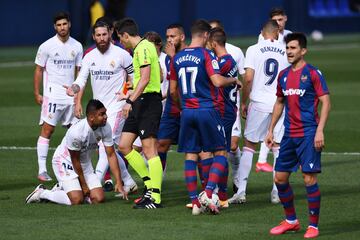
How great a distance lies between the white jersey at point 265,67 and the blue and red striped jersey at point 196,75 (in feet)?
4.51

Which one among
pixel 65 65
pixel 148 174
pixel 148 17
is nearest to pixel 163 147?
pixel 148 174

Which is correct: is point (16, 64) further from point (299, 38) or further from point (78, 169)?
point (299, 38)

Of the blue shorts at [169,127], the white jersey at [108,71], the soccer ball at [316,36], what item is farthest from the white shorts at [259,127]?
the soccer ball at [316,36]

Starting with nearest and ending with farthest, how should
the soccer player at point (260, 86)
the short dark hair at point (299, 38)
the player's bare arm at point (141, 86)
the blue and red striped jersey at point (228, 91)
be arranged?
the short dark hair at point (299, 38) < the player's bare arm at point (141, 86) < the blue and red striped jersey at point (228, 91) < the soccer player at point (260, 86)

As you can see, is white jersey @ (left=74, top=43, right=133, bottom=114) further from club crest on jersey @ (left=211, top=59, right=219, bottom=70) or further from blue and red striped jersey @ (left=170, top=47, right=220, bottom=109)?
club crest on jersey @ (left=211, top=59, right=219, bottom=70)

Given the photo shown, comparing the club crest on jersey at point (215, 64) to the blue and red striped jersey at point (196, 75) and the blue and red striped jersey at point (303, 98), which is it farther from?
the blue and red striped jersey at point (303, 98)

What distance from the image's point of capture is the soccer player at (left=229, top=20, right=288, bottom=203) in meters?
14.0

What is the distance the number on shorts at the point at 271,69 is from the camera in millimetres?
14047

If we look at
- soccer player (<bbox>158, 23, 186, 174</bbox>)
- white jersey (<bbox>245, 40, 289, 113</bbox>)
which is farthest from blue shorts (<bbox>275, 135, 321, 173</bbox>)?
white jersey (<bbox>245, 40, 289, 113</bbox>)

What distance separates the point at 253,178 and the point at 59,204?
3.54 m

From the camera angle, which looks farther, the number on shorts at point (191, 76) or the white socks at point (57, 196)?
the white socks at point (57, 196)

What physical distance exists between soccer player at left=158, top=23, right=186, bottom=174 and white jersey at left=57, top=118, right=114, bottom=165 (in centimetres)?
80

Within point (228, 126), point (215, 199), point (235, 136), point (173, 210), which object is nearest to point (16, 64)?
point (235, 136)

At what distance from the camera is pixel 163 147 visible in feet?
46.4
